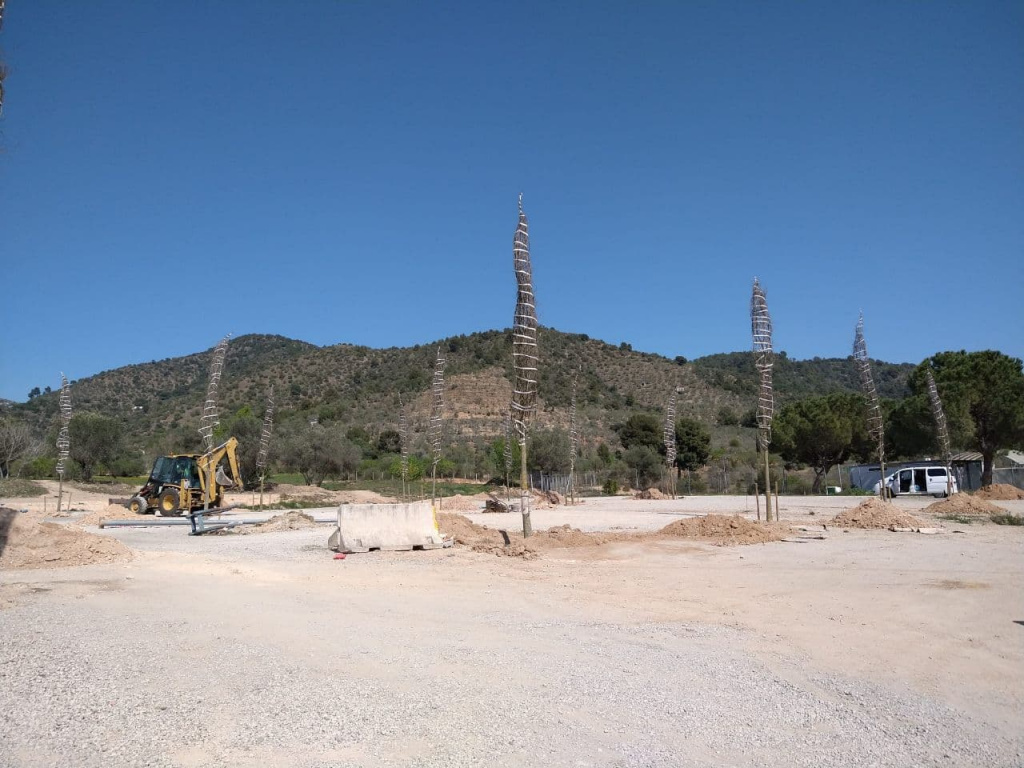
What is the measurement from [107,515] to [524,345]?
17.0m

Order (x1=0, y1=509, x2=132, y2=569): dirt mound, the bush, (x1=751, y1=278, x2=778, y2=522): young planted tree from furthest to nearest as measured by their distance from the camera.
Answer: the bush → (x1=751, y1=278, x2=778, y2=522): young planted tree → (x1=0, y1=509, x2=132, y2=569): dirt mound

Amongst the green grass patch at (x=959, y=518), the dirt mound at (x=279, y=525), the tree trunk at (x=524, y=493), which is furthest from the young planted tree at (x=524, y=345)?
the green grass patch at (x=959, y=518)

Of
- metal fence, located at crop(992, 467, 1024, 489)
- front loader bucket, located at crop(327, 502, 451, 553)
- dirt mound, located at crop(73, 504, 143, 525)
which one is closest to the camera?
front loader bucket, located at crop(327, 502, 451, 553)

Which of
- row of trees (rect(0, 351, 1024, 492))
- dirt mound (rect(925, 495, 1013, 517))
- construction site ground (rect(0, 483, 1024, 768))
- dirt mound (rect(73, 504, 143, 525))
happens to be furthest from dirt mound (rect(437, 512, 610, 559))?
row of trees (rect(0, 351, 1024, 492))

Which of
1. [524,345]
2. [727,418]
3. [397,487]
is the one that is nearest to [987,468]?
[397,487]

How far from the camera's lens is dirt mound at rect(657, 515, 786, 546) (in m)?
15.8

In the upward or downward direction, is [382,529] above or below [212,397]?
below

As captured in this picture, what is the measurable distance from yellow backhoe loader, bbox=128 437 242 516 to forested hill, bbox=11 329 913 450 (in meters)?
42.3

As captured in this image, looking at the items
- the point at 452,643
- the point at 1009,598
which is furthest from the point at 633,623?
the point at 1009,598

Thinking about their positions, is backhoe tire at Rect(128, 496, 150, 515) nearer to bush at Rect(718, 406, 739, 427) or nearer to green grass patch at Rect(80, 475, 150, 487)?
green grass patch at Rect(80, 475, 150, 487)

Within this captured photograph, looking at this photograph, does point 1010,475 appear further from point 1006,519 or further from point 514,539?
point 514,539

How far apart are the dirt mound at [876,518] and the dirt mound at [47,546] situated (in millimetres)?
16111

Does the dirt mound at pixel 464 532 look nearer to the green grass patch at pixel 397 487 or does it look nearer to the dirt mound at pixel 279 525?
the dirt mound at pixel 279 525

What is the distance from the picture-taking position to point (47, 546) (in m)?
12.3
